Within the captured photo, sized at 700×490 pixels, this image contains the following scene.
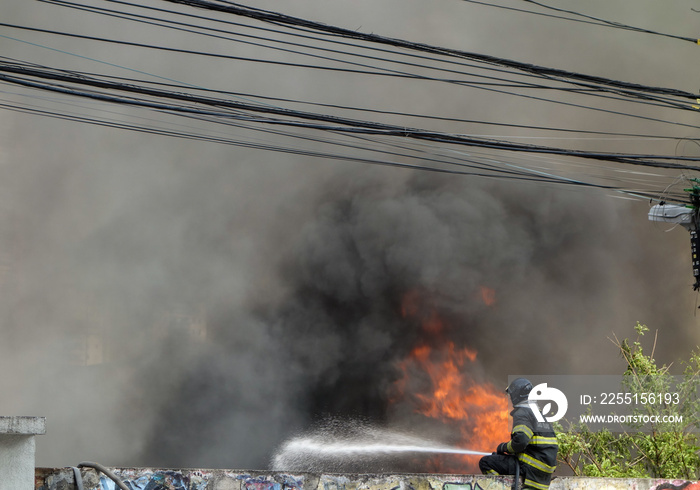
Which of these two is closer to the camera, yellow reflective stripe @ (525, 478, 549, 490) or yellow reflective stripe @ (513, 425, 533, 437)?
yellow reflective stripe @ (513, 425, 533, 437)

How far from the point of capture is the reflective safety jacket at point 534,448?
507cm

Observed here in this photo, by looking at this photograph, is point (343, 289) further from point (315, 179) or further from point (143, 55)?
point (143, 55)

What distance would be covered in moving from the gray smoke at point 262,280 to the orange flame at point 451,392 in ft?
1.11

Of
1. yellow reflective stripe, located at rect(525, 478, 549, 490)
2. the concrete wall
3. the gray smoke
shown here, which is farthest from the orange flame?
Result: yellow reflective stripe, located at rect(525, 478, 549, 490)

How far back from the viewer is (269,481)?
5066 mm

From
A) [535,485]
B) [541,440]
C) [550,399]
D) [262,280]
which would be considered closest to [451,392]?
[262,280]

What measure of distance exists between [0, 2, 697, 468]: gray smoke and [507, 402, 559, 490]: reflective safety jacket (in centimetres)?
1273

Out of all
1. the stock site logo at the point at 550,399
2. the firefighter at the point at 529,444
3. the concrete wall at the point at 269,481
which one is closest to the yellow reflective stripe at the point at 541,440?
the firefighter at the point at 529,444

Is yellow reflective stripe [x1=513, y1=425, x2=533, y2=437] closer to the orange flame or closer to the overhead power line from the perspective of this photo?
the overhead power line

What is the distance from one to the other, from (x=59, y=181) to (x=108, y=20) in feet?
16.1

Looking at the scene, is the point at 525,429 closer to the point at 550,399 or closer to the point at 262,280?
the point at 550,399

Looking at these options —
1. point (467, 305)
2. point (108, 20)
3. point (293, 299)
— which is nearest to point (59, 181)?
point (108, 20)

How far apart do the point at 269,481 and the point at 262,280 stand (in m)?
13.7

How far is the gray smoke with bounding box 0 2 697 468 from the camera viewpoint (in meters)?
16.3
